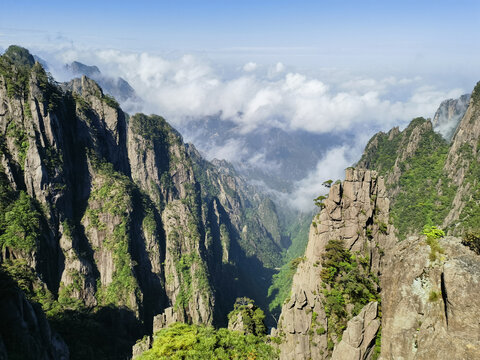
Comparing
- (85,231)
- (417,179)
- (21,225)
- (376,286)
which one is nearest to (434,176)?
(417,179)

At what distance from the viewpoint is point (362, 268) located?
44562mm

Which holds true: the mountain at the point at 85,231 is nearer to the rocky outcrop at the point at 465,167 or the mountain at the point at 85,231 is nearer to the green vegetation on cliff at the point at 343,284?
the green vegetation on cliff at the point at 343,284

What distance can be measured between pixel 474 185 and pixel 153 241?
120217 mm

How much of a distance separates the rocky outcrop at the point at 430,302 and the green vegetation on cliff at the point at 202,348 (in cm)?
2546

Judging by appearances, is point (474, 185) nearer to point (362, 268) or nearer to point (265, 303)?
point (362, 268)

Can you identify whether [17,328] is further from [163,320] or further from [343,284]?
[163,320]

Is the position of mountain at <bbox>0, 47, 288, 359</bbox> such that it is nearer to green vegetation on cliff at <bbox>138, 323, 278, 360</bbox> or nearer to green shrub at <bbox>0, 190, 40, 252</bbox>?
green shrub at <bbox>0, 190, 40, 252</bbox>

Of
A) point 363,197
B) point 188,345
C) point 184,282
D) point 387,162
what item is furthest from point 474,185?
point 188,345

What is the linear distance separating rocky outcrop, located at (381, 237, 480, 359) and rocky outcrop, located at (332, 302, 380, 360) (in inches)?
264

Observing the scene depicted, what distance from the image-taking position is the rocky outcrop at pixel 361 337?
93.6ft

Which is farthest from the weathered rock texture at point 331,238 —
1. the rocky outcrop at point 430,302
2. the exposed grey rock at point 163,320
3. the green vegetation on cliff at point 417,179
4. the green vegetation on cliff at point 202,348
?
the green vegetation on cliff at point 417,179

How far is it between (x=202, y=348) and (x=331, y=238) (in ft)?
77.8

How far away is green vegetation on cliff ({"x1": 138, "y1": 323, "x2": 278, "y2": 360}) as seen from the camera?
131 feet

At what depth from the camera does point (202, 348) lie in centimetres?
4106
